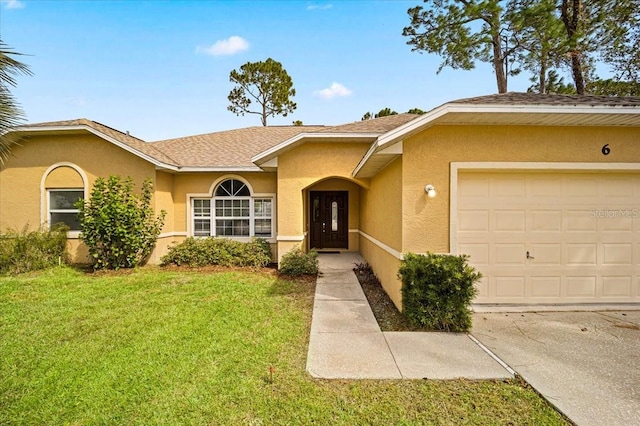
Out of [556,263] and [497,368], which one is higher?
[556,263]

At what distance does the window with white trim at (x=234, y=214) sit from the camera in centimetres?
1143

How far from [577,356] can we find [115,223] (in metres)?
11.4

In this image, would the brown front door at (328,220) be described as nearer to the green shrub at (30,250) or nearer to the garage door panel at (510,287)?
the garage door panel at (510,287)

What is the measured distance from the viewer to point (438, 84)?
15.8m

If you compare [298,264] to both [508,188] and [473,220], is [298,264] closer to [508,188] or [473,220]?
[473,220]

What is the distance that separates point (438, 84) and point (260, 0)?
9.83 meters

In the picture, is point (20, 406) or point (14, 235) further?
point (14, 235)

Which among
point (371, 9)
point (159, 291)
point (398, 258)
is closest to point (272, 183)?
point (159, 291)

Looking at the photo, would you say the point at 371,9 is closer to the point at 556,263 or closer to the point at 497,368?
the point at 556,263

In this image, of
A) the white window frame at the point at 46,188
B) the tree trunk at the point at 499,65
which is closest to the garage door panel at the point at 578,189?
the tree trunk at the point at 499,65

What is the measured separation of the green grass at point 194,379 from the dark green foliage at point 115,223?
2.98 m

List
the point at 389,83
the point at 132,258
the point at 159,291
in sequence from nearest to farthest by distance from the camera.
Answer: the point at 159,291 → the point at 132,258 → the point at 389,83

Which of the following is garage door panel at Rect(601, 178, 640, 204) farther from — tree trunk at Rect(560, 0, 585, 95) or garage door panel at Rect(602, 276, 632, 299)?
tree trunk at Rect(560, 0, 585, 95)

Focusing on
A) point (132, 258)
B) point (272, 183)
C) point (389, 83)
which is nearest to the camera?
point (132, 258)
